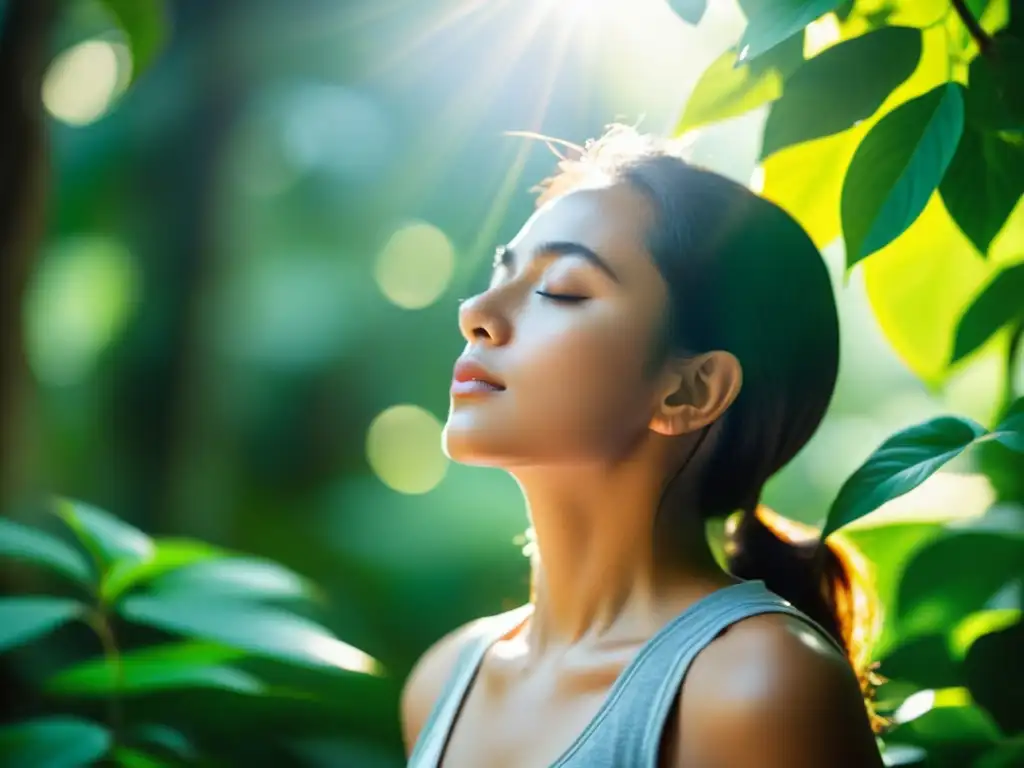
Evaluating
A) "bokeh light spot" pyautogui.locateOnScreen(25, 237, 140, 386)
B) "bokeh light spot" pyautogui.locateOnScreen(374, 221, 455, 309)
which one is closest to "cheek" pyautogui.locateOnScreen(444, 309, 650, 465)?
"bokeh light spot" pyautogui.locateOnScreen(374, 221, 455, 309)

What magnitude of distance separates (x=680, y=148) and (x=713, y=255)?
0.12 m

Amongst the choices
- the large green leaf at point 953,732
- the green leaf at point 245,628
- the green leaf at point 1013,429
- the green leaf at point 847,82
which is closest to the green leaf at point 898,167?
the green leaf at point 847,82

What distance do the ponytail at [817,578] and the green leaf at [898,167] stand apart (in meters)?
0.24

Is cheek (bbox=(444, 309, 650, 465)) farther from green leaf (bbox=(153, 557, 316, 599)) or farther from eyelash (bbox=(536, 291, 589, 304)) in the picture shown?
green leaf (bbox=(153, 557, 316, 599))

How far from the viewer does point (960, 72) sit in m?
0.73

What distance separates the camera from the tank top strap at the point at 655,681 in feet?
2.09

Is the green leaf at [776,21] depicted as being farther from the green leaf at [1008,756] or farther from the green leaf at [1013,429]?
the green leaf at [1008,756]

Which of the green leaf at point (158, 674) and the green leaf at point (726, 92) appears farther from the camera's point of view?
the green leaf at point (158, 674)

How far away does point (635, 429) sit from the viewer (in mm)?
735

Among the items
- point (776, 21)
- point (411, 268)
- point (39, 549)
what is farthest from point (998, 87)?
point (411, 268)

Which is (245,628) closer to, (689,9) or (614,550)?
(614,550)

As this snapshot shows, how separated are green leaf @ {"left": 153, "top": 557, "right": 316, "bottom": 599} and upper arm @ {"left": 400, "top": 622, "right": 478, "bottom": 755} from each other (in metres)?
0.17

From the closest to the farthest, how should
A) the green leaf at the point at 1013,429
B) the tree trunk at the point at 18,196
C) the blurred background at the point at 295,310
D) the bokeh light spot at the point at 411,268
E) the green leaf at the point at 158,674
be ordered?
the green leaf at the point at 1013,429 < the green leaf at the point at 158,674 < the tree trunk at the point at 18,196 < the blurred background at the point at 295,310 < the bokeh light spot at the point at 411,268

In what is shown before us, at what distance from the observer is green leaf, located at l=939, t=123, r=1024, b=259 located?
68 centimetres
